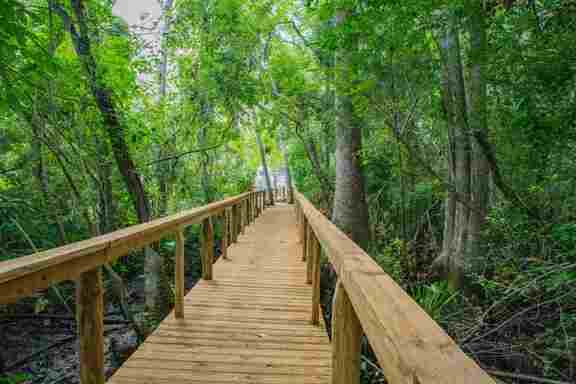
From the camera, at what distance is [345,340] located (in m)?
1.31

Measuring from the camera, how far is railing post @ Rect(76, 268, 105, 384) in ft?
5.32

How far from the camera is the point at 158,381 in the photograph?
2.02m

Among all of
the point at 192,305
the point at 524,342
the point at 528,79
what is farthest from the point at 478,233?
the point at 192,305

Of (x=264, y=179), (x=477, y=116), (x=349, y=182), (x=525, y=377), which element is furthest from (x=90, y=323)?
(x=264, y=179)

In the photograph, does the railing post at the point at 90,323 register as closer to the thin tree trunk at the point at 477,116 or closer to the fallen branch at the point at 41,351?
the fallen branch at the point at 41,351

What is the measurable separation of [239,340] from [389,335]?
85.1 inches

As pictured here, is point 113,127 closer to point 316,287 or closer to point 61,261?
point 316,287

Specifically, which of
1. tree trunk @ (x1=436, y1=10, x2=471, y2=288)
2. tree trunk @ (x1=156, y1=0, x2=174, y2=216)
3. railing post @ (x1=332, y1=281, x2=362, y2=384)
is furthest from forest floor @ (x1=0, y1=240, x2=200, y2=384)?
tree trunk @ (x1=436, y1=10, x2=471, y2=288)

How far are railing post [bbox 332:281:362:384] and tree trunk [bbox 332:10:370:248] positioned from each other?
199 inches

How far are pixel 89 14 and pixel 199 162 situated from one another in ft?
19.4

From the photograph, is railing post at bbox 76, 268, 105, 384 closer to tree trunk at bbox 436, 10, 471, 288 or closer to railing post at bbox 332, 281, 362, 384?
railing post at bbox 332, 281, 362, 384

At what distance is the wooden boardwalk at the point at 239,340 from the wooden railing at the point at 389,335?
3.15 ft

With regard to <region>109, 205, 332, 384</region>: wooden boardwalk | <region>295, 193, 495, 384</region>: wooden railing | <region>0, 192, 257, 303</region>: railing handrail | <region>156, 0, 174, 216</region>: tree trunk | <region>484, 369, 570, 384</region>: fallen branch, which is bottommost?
<region>484, 369, 570, 384</region>: fallen branch

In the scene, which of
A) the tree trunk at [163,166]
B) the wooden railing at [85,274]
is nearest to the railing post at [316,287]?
the wooden railing at [85,274]
